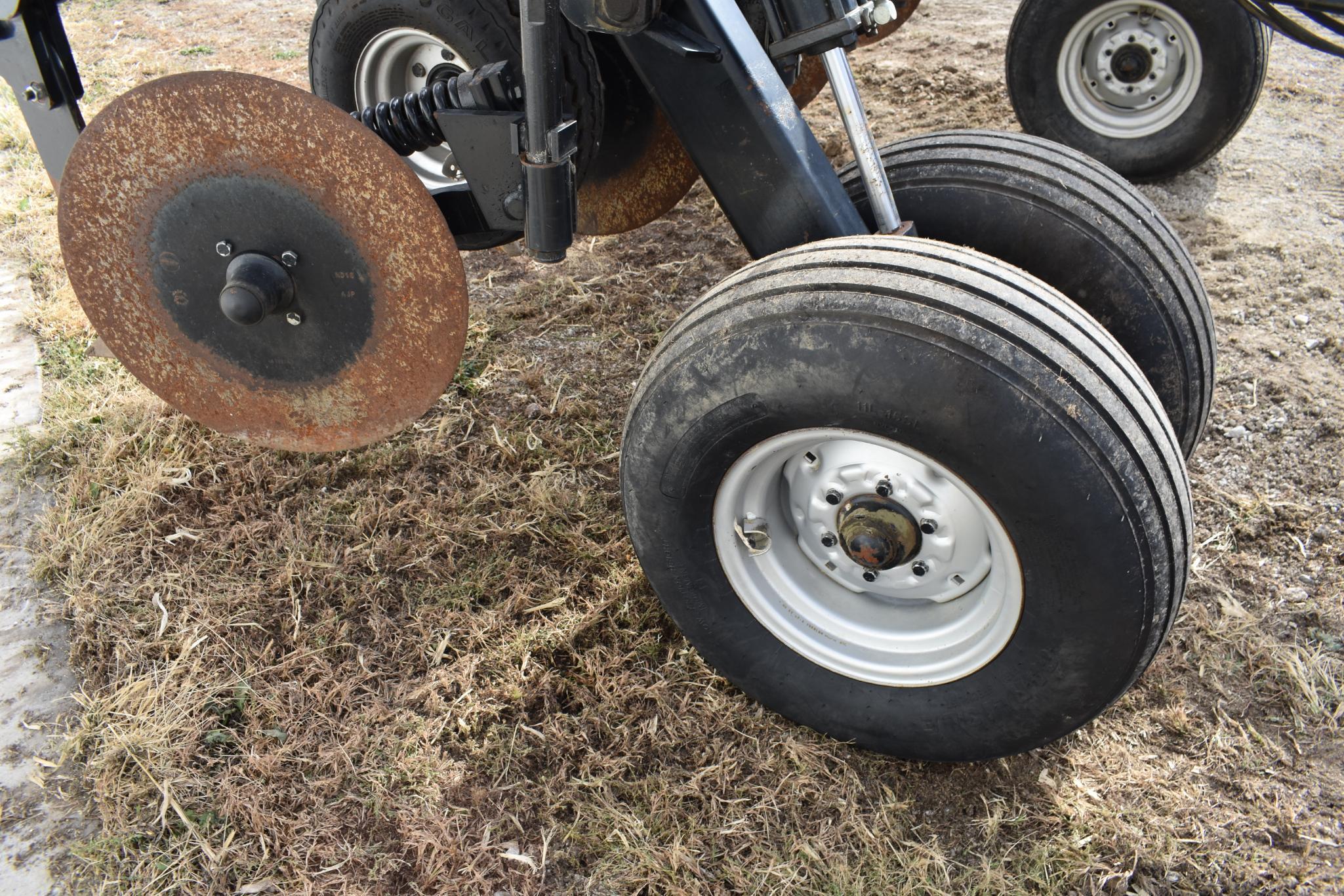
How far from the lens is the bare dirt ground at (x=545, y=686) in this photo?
5.72 ft

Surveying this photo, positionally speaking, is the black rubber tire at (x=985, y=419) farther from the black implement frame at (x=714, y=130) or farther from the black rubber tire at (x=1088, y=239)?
the black rubber tire at (x=1088, y=239)

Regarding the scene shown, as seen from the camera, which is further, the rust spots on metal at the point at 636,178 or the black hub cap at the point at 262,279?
the rust spots on metal at the point at 636,178

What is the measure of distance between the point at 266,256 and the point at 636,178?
1.05 m

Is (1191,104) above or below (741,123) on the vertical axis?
below

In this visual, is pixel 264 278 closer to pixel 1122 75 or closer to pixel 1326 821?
pixel 1326 821

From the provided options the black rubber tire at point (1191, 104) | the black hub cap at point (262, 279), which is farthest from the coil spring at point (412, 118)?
the black rubber tire at point (1191, 104)

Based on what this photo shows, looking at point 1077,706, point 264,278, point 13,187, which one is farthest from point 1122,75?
point 13,187

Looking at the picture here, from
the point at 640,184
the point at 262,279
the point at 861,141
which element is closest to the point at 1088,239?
the point at 861,141

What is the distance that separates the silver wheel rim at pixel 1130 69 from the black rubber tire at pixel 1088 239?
6.30ft

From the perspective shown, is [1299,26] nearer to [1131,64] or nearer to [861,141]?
[861,141]

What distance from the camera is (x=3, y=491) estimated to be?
8.52ft

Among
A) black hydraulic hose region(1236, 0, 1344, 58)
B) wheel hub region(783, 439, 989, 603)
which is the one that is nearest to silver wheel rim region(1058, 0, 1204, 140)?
black hydraulic hose region(1236, 0, 1344, 58)

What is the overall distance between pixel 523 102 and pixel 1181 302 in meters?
1.53

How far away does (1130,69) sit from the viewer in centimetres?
363
